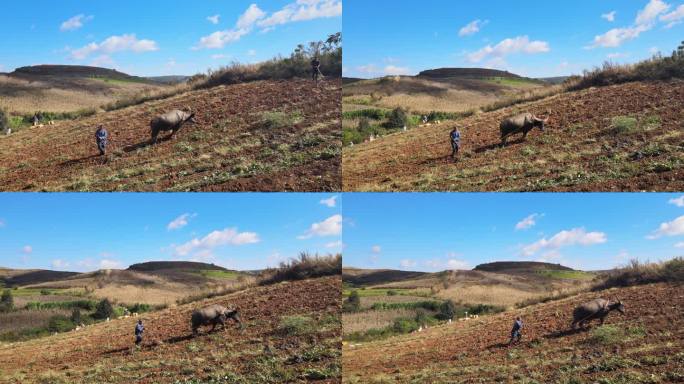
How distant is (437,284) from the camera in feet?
57.1

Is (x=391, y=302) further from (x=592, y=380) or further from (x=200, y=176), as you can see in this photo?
(x=200, y=176)

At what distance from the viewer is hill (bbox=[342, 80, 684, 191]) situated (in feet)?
37.8

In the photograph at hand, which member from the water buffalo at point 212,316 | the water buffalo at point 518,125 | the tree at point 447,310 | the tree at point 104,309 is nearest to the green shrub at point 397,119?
the water buffalo at point 518,125

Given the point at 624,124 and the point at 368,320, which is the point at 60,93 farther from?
the point at 624,124

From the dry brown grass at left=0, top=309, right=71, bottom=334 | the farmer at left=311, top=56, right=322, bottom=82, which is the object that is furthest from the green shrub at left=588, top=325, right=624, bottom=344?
the dry brown grass at left=0, top=309, right=71, bottom=334

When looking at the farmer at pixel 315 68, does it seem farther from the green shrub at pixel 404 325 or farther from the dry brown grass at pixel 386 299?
the green shrub at pixel 404 325

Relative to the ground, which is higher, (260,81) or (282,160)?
(260,81)

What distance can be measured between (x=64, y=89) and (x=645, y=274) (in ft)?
96.5

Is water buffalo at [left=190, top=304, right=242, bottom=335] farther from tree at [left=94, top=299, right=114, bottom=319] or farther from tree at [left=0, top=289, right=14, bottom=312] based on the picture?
tree at [left=0, top=289, right=14, bottom=312]

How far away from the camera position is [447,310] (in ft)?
55.2

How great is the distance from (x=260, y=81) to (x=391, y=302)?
440 inches

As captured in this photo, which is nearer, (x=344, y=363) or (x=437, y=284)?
(x=344, y=363)

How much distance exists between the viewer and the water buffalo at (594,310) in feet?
41.4

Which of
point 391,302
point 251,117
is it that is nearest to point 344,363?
point 391,302
